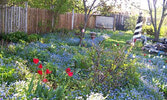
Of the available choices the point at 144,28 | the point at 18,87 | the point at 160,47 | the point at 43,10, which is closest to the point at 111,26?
the point at 144,28

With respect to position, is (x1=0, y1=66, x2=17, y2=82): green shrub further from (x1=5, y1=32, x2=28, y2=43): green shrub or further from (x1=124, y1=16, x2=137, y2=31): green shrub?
(x1=124, y1=16, x2=137, y2=31): green shrub

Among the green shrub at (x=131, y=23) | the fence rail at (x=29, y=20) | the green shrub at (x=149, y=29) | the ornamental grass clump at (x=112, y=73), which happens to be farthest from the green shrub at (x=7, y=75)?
the green shrub at (x=131, y=23)

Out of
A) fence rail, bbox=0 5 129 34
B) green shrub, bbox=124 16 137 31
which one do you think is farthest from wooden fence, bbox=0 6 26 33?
green shrub, bbox=124 16 137 31

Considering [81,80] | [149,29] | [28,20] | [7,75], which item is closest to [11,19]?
[28,20]

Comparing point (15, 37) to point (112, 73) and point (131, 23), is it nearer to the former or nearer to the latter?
point (112, 73)

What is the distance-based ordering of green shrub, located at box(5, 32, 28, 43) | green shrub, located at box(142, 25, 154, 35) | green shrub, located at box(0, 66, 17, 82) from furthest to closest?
green shrub, located at box(142, 25, 154, 35), green shrub, located at box(5, 32, 28, 43), green shrub, located at box(0, 66, 17, 82)

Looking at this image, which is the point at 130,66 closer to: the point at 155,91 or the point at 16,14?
the point at 155,91

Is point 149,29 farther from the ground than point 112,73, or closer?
farther from the ground

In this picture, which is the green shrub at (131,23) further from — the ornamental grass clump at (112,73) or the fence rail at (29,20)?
the ornamental grass clump at (112,73)

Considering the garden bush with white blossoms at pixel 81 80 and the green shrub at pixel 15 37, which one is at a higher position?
the green shrub at pixel 15 37

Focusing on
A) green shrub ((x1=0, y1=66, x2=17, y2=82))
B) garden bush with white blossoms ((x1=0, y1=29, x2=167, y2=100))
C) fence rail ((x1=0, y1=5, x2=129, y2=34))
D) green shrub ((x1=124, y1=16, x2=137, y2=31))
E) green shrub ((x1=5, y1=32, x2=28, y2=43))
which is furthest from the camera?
green shrub ((x1=124, y1=16, x2=137, y2=31))

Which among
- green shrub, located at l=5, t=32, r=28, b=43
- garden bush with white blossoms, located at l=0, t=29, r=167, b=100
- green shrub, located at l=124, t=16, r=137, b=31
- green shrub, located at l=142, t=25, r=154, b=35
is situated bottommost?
garden bush with white blossoms, located at l=0, t=29, r=167, b=100

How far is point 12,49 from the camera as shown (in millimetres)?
5797

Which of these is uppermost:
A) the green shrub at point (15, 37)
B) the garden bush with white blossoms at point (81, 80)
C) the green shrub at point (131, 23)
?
the green shrub at point (131, 23)
